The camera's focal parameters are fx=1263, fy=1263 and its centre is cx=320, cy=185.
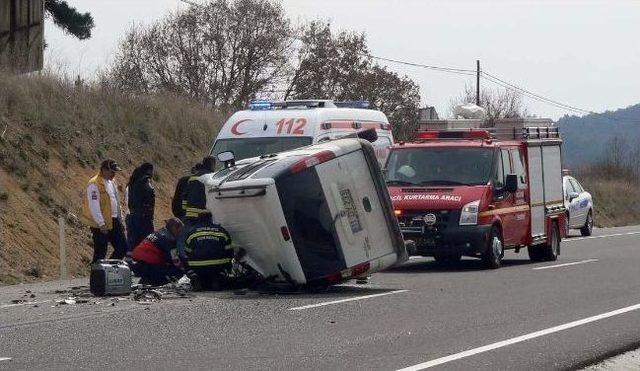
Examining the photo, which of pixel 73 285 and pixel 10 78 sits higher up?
pixel 10 78

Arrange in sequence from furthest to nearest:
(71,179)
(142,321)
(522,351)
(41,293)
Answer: (71,179) < (41,293) < (142,321) < (522,351)

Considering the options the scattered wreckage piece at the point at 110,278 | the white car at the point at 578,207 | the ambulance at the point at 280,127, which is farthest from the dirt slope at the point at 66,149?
the white car at the point at 578,207

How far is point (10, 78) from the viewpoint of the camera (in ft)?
85.0

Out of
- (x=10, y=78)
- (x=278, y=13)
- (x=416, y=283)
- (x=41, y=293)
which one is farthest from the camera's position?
(x=278, y=13)

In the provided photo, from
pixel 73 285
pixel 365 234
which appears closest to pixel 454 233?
pixel 365 234

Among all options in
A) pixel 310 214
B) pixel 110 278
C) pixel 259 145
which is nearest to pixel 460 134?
pixel 259 145

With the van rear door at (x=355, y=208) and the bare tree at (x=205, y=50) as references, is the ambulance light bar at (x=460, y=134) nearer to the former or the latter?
the van rear door at (x=355, y=208)

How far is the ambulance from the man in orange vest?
2.53 meters

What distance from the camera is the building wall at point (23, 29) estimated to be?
98.5 feet

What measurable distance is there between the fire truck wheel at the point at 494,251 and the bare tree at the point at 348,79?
83.8 feet

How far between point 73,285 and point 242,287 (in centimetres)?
269

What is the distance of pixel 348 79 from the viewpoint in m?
47.3

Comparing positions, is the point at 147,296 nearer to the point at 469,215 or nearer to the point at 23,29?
the point at 469,215

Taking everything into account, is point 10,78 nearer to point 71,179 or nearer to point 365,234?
point 71,179
